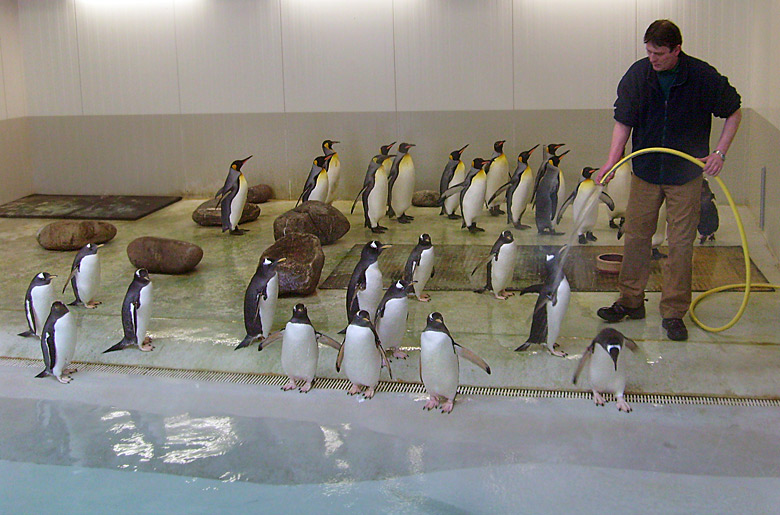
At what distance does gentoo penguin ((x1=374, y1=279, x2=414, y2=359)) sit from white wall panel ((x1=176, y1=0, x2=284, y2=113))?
4416 millimetres

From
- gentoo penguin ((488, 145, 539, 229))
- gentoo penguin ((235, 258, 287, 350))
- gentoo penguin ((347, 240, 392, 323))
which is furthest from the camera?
gentoo penguin ((488, 145, 539, 229))

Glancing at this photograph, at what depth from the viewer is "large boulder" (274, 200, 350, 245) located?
246 inches

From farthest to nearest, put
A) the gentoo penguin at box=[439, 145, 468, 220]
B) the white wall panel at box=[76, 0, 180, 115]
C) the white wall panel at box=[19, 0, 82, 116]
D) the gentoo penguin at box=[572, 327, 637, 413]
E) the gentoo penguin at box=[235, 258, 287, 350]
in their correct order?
the white wall panel at box=[19, 0, 82, 116] < the white wall panel at box=[76, 0, 180, 115] < the gentoo penguin at box=[439, 145, 468, 220] < the gentoo penguin at box=[235, 258, 287, 350] < the gentoo penguin at box=[572, 327, 637, 413]

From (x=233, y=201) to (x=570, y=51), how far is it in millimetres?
3054

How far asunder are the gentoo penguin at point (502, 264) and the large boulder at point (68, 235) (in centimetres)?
311

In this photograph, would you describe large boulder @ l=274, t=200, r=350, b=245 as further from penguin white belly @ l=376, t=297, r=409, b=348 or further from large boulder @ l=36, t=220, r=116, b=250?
penguin white belly @ l=376, t=297, r=409, b=348

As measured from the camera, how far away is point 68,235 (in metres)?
6.31

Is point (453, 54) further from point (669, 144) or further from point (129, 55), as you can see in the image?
point (669, 144)

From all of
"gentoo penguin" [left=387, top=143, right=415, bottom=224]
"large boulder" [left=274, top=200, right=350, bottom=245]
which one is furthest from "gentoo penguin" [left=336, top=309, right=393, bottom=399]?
"gentoo penguin" [left=387, top=143, right=415, bottom=224]

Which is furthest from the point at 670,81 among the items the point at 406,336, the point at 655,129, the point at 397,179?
the point at 397,179

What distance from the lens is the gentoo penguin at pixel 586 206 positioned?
19.2ft

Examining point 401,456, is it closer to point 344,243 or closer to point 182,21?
point 344,243

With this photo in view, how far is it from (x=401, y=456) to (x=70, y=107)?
6430 millimetres

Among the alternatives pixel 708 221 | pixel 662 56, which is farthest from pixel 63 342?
pixel 708 221
